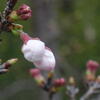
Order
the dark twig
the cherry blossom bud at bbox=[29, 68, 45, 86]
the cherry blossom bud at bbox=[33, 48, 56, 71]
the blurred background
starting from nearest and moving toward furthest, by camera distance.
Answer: the dark twig → the cherry blossom bud at bbox=[33, 48, 56, 71] → the cherry blossom bud at bbox=[29, 68, 45, 86] → the blurred background

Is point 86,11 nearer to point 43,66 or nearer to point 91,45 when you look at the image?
point 91,45

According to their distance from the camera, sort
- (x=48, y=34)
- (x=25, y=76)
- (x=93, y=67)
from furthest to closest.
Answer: (x=25, y=76)
(x=48, y=34)
(x=93, y=67)

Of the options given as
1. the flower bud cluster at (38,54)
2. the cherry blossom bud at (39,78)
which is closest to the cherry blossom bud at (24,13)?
the flower bud cluster at (38,54)

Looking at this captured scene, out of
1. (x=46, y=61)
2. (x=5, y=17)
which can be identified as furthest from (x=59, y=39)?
(x=5, y=17)

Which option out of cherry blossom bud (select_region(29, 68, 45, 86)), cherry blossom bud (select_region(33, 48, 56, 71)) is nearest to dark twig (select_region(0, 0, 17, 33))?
cherry blossom bud (select_region(33, 48, 56, 71))

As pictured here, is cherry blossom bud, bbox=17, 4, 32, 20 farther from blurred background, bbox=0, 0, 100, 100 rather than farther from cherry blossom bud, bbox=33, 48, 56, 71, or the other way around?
blurred background, bbox=0, 0, 100, 100

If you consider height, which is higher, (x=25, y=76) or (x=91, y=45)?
(x=91, y=45)

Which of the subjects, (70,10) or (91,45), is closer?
(70,10)

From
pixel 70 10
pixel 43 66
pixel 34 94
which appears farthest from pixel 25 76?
pixel 43 66
